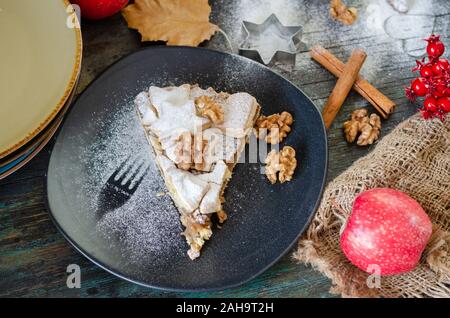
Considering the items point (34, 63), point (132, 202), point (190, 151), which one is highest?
point (34, 63)

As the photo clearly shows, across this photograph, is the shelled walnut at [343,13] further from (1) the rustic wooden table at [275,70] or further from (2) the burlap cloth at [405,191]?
(2) the burlap cloth at [405,191]

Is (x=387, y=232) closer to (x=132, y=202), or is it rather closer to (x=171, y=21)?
(x=132, y=202)

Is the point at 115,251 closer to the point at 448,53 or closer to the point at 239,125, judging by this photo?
the point at 239,125

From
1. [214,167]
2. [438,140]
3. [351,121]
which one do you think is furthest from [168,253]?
[438,140]

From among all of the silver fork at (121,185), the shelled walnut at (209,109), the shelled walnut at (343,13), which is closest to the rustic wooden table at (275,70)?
the shelled walnut at (343,13)

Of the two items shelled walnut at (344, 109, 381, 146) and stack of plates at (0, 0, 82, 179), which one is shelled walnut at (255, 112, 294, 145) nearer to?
shelled walnut at (344, 109, 381, 146)

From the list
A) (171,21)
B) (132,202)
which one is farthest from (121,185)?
(171,21)
